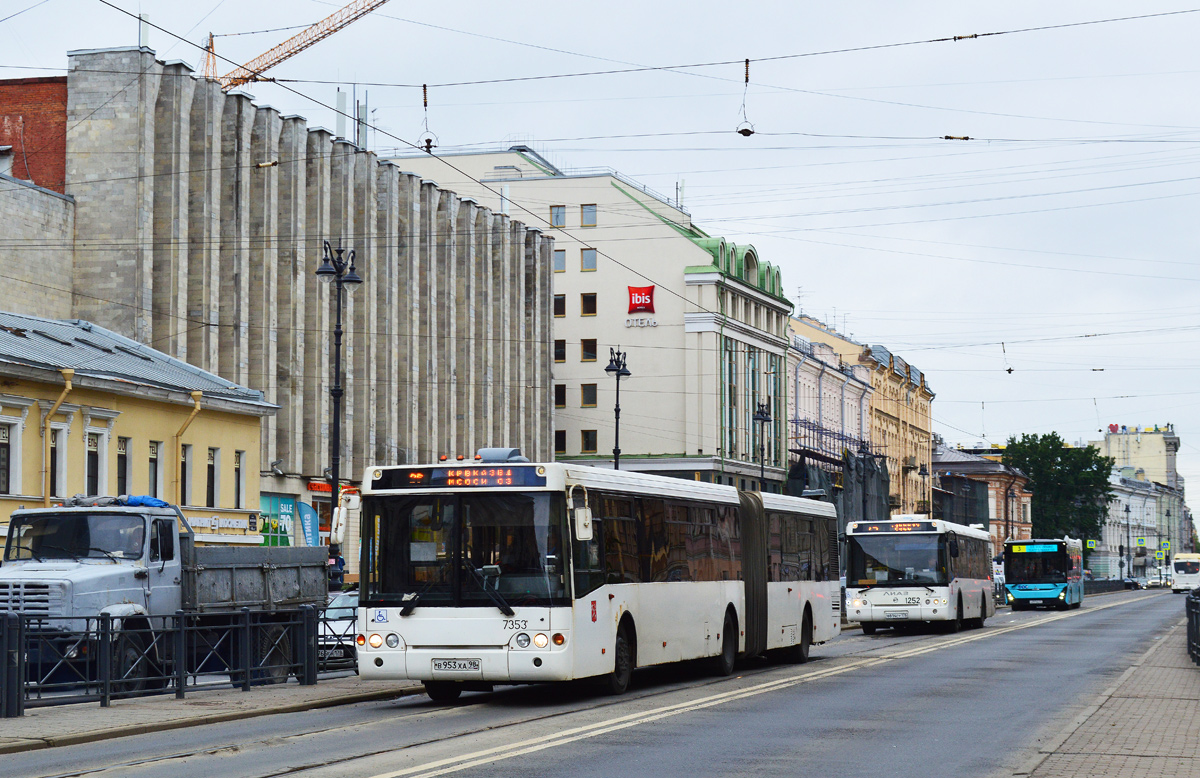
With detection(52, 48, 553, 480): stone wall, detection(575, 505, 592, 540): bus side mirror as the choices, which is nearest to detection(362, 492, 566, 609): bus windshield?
detection(575, 505, 592, 540): bus side mirror

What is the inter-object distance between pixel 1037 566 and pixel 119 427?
38.9 meters

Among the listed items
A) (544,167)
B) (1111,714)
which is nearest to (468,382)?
(544,167)

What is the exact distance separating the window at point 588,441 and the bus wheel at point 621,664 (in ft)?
220

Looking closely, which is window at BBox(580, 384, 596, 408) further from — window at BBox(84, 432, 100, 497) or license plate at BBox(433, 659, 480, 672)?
license plate at BBox(433, 659, 480, 672)

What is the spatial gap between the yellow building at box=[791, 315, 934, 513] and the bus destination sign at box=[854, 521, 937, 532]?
62.9 m

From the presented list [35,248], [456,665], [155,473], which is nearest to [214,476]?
[155,473]

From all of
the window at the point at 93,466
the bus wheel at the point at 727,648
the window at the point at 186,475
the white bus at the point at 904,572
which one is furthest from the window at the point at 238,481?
the bus wheel at the point at 727,648

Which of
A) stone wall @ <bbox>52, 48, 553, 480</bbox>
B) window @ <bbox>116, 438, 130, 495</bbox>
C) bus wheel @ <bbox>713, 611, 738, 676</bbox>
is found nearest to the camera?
bus wheel @ <bbox>713, 611, 738, 676</bbox>

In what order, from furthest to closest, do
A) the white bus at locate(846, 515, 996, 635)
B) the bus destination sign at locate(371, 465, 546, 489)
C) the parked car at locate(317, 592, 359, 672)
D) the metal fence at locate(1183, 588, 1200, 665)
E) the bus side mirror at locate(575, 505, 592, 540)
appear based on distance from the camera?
the white bus at locate(846, 515, 996, 635)
the metal fence at locate(1183, 588, 1200, 665)
the parked car at locate(317, 592, 359, 672)
the bus destination sign at locate(371, 465, 546, 489)
the bus side mirror at locate(575, 505, 592, 540)

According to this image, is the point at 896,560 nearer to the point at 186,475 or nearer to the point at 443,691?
the point at 186,475

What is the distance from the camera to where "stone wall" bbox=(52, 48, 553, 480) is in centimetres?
4772

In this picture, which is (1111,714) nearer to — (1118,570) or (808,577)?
(808,577)

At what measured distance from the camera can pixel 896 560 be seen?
128ft

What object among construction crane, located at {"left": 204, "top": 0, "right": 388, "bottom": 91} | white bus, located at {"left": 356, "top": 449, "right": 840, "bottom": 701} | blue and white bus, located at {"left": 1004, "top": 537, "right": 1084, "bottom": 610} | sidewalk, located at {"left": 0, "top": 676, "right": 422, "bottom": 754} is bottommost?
blue and white bus, located at {"left": 1004, "top": 537, "right": 1084, "bottom": 610}
